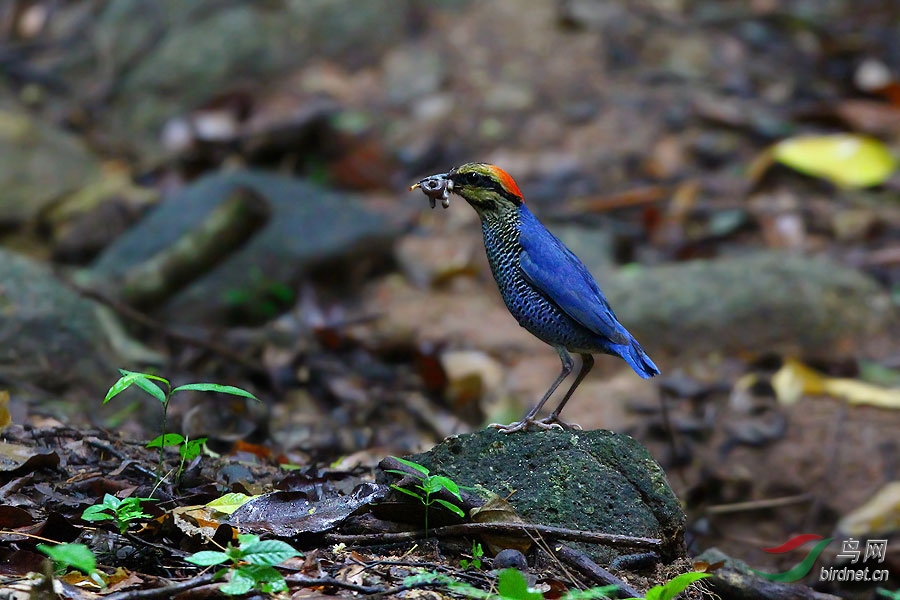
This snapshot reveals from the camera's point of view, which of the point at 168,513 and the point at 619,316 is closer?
the point at 168,513

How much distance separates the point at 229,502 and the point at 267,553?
0.74 meters

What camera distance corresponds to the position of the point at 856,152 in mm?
9312

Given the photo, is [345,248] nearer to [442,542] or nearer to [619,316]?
[619,316]

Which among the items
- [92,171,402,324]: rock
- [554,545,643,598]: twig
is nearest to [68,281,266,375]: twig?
[92,171,402,324]: rock

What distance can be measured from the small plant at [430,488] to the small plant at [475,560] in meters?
0.11

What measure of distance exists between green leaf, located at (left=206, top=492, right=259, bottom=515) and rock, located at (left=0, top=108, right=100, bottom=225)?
6.58 m

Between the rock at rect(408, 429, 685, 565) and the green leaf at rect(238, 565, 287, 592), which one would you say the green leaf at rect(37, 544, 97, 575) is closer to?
the green leaf at rect(238, 565, 287, 592)

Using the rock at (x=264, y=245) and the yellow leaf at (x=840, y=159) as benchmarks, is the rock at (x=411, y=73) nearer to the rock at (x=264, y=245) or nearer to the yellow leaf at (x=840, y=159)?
the rock at (x=264, y=245)

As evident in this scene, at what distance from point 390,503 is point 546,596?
24.4 inches

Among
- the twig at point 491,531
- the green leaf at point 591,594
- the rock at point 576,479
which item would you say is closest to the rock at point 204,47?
the rock at point 576,479

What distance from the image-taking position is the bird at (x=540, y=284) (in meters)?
4.19


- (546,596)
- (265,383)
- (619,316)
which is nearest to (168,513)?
(546,596)

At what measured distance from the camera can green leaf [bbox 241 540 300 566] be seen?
299 centimetres

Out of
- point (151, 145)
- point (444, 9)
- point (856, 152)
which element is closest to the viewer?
point (856, 152)
